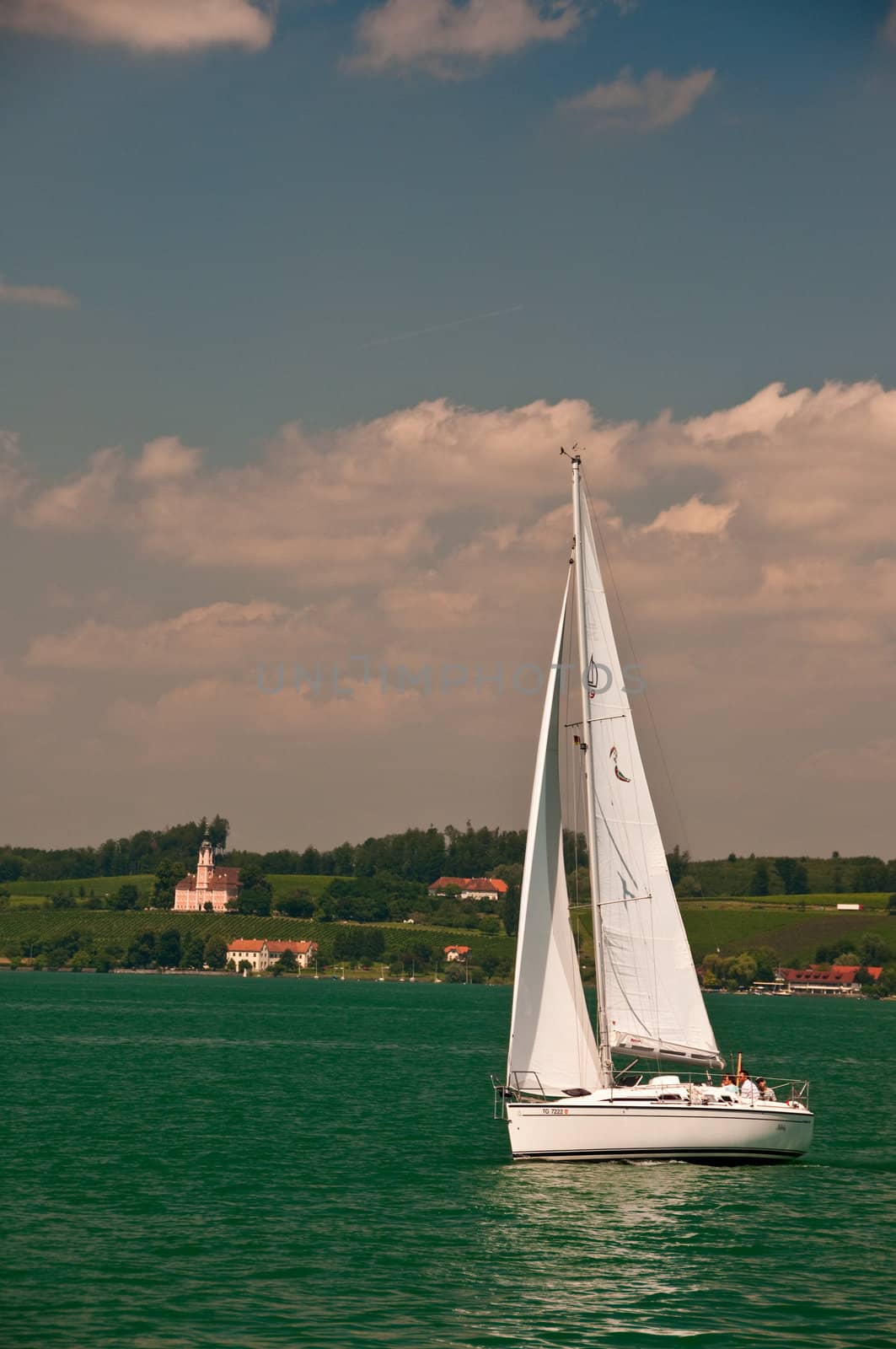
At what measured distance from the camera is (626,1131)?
40469 millimetres

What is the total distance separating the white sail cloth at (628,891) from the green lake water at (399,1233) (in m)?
3.82

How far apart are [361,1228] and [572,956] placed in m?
9.48

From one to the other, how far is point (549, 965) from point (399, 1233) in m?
8.73

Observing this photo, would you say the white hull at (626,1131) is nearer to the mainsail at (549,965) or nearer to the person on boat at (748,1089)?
the person on boat at (748,1089)

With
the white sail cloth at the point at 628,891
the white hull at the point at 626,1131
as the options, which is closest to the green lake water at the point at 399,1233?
the white hull at the point at 626,1131

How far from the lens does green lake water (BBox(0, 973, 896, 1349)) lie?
94.7 feet

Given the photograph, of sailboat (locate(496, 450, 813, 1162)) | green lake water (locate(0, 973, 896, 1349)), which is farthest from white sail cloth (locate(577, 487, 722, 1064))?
green lake water (locate(0, 973, 896, 1349))

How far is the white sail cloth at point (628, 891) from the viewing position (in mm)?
43406

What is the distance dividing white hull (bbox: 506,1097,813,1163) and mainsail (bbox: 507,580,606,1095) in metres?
1.24

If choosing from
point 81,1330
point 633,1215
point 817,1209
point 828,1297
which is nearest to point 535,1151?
point 633,1215

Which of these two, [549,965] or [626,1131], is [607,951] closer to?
[549,965]

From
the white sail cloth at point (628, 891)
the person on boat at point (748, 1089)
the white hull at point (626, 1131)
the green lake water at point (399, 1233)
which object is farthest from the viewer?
the white sail cloth at point (628, 891)

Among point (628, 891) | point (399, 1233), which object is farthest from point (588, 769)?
point (399, 1233)

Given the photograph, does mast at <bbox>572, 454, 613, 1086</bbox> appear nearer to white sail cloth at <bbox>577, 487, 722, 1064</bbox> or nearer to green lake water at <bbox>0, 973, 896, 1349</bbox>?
white sail cloth at <bbox>577, 487, 722, 1064</bbox>
